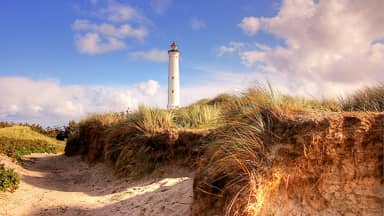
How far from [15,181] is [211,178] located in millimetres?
6719

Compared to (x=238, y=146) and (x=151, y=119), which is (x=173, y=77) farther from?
(x=238, y=146)

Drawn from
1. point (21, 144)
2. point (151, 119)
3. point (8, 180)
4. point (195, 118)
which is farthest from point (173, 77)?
point (8, 180)

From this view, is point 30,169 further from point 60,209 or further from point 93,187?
point 60,209

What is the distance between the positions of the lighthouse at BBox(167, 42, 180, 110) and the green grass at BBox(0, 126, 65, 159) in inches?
433

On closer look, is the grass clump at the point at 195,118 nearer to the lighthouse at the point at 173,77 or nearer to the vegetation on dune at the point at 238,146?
the vegetation on dune at the point at 238,146

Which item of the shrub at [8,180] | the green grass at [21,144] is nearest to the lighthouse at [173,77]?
the green grass at [21,144]

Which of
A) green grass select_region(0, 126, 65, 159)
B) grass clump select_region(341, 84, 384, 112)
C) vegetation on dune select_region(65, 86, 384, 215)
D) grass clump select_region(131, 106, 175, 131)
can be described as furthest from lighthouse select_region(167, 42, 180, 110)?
grass clump select_region(341, 84, 384, 112)

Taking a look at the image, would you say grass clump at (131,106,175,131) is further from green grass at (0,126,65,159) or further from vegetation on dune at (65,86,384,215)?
green grass at (0,126,65,159)

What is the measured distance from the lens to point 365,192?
464 centimetres

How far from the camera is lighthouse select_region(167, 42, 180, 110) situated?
2925 centimetres

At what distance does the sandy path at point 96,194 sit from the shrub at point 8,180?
21 cm

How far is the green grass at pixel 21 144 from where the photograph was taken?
14166 mm

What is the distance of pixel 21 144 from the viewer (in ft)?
55.7

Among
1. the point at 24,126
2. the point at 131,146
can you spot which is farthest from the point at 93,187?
the point at 24,126
